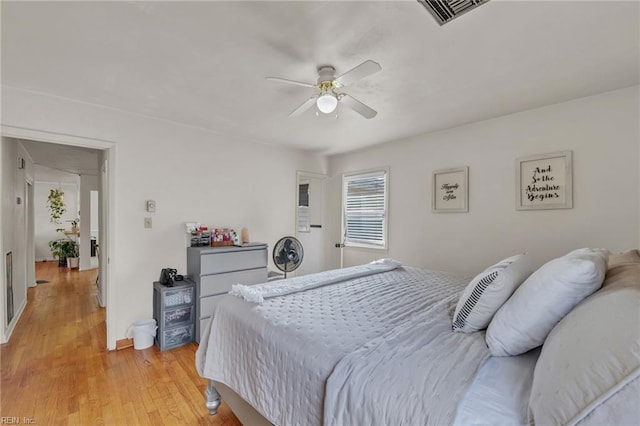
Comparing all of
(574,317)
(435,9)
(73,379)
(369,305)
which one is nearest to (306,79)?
(435,9)

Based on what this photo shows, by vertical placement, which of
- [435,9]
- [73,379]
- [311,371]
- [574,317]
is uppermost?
[435,9]

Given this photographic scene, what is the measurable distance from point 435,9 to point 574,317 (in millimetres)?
1404

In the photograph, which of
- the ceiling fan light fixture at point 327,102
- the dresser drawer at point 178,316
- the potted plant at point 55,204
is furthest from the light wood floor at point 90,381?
the potted plant at point 55,204

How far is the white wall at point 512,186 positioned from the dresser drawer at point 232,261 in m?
1.67

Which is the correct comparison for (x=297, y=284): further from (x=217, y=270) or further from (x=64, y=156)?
(x=64, y=156)

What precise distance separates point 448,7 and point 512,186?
2.08 meters

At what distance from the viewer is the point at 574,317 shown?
82cm

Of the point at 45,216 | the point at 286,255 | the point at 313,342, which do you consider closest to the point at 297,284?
the point at 313,342

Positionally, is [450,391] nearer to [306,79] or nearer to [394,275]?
[394,275]

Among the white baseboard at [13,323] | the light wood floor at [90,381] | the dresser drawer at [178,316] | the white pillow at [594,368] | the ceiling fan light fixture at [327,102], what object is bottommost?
the light wood floor at [90,381]

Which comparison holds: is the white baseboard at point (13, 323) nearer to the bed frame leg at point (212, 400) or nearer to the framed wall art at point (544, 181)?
the bed frame leg at point (212, 400)

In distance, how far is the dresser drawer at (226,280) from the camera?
2887 millimetres

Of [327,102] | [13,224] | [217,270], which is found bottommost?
[217,270]

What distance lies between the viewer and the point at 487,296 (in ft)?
3.85
